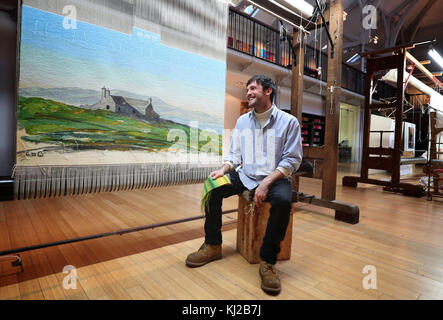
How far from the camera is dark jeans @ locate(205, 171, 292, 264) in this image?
1.36 metres

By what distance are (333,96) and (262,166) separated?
1525mm

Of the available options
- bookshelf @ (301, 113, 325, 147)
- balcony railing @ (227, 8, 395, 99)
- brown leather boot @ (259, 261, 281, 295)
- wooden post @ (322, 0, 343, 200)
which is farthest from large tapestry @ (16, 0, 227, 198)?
bookshelf @ (301, 113, 325, 147)

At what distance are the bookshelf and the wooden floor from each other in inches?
304

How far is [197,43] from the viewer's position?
1.58 meters

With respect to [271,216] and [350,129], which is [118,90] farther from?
[350,129]

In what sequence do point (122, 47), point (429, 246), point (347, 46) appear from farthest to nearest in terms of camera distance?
point (347, 46) < point (429, 246) < point (122, 47)

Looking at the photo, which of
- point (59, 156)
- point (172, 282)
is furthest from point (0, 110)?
point (172, 282)

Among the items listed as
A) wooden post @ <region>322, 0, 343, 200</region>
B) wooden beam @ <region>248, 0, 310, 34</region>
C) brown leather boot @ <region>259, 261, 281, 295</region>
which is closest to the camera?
brown leather boot @ <region>259, 261, 281, 295</region>

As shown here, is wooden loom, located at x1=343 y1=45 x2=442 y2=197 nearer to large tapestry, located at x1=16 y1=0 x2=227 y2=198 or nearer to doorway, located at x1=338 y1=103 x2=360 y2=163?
large tapestry, located at x1=16 y1=0 x2=227 y2=198

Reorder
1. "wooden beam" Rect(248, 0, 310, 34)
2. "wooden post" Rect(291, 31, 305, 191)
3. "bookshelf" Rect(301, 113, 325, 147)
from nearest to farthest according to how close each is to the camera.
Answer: "wooden beam" Rect(248, 0, 310, 34)
"wooden post" Rect(291, 31, 305, 191)
"bookshelf" Rect(301, 113, 325, 147)

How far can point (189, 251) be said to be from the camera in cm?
176

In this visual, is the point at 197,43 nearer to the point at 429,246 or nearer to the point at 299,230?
the point at 299,230

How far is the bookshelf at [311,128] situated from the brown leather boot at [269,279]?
9.24 m
